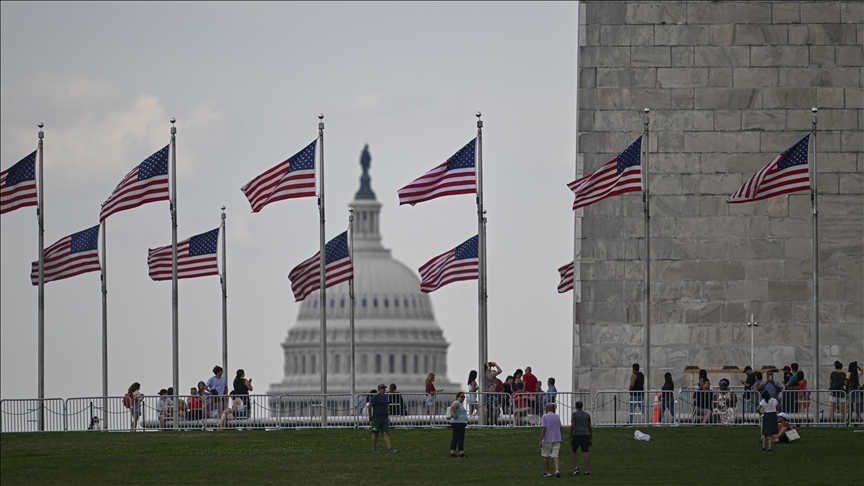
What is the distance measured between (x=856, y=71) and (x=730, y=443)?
17329 millimetres

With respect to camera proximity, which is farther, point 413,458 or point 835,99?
point 835,99

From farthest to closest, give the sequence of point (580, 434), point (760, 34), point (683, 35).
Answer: point (683, 35)
point (760, 34)
point (580, 434)

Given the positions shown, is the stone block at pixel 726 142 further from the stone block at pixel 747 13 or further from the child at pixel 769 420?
the child at pixel 769 420

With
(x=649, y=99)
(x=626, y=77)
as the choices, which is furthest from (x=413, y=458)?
(x=626, y=77)

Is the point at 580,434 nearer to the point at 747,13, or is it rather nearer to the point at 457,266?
the point at 457,266

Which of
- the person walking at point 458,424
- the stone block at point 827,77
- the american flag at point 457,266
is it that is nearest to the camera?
the person walking at point 458,424

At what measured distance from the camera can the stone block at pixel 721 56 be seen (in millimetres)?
55438

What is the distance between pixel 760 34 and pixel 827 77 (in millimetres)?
2078

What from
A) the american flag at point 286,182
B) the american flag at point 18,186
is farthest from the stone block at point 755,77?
the american flag at point 18,186

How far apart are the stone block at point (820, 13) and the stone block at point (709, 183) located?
452cm

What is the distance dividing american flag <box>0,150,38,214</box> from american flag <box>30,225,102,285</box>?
95.0 inches

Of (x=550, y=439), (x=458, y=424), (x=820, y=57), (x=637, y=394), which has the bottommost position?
(x=550, y=439)

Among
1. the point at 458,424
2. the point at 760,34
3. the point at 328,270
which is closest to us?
the point at 458,424

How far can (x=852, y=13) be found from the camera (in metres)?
55.2
